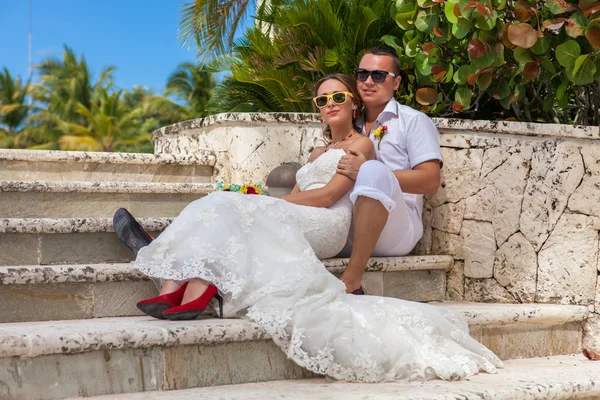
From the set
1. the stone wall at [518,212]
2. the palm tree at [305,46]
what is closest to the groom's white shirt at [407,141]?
the stone wall at [518,212]

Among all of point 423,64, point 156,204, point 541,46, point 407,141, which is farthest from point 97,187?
point 541,46

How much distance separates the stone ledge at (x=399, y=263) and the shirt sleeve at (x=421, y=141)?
51 cm

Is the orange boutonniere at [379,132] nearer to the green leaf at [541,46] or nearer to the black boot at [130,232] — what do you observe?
the green leaf at [541,46]

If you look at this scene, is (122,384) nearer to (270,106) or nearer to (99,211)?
(99,211)

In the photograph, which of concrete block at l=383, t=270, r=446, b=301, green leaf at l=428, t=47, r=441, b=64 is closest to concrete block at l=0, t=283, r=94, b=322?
concrete block at l=383, t=270, r=446, b=301

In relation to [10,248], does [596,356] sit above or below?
below

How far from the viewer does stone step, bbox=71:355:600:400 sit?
9.12 ft

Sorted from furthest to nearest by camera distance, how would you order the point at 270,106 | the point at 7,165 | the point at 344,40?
the point at 270,106 < the point at 344,40 < the point at 7,165

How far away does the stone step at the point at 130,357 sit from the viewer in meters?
2.65

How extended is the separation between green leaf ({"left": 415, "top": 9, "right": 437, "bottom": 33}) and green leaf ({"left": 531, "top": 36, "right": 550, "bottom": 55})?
601mm

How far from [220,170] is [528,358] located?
103 inches

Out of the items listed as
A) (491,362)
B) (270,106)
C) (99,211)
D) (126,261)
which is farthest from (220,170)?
(270,106)

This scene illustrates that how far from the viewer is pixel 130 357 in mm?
2842

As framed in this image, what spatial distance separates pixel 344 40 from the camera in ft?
26.9
